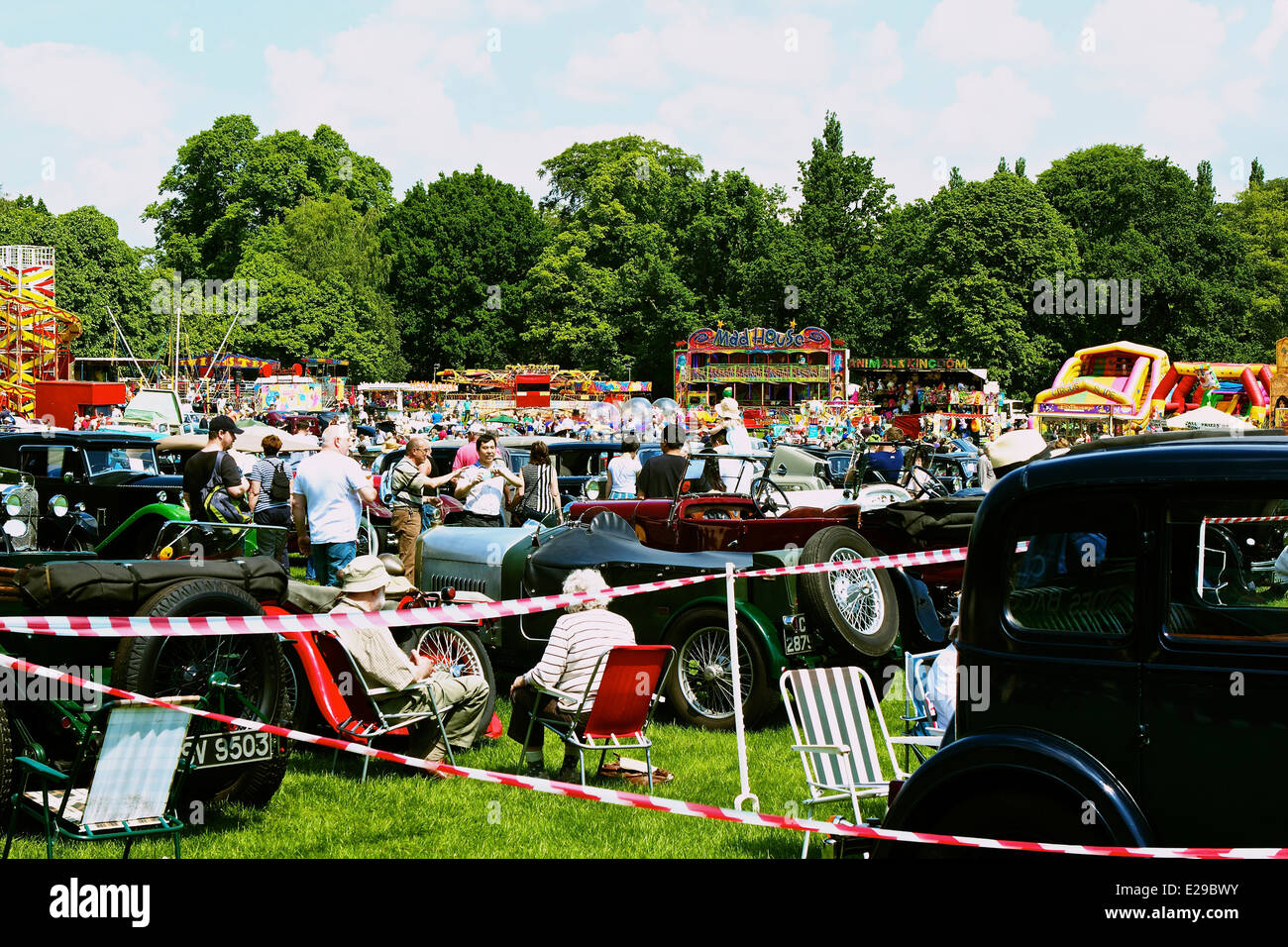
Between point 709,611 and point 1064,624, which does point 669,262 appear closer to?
point 709,611

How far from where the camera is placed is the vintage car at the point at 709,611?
8.38m

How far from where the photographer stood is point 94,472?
16.3 meters

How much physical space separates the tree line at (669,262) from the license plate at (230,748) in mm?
56157

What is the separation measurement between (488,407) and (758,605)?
49.5 meters

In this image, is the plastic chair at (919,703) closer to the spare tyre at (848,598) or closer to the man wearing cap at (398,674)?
the spare tyre at (848,598)

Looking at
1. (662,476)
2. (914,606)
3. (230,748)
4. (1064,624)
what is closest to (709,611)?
(914,606)

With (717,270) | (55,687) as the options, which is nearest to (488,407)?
(717,270)

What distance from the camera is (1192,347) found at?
6144 cm

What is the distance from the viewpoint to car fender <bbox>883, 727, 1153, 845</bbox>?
382 centimetres

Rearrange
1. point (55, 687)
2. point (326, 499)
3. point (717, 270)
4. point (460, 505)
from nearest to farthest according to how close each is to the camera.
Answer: point (55, 687), point (326, 499), point (460, 505), point (717, 270)

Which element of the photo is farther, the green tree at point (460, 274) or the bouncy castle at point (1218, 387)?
the green tree at point (460, 274)

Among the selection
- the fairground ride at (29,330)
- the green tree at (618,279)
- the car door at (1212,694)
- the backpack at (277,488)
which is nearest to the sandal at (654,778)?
the car door at (1212,694)
